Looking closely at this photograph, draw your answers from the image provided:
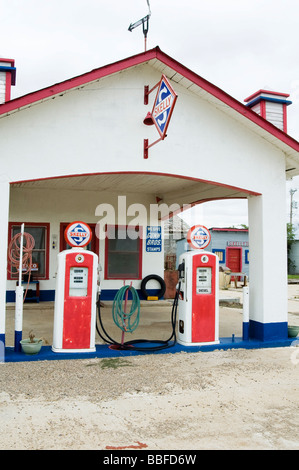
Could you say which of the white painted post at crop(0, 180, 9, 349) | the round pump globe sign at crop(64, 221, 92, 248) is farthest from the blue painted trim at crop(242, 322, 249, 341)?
the white painted post at crop(0, 180, 9, 349)

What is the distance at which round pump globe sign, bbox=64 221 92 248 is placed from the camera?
6578 mm

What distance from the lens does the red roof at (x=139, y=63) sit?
6.19 m

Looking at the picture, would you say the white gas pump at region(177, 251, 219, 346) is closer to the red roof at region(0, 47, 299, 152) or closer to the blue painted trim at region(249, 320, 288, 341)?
the blue painted trim at region(249, 320, 288, 341)

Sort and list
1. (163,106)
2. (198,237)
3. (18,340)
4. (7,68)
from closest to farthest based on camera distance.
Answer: (163,106) < (18,340) < (198,237) < (7,68)

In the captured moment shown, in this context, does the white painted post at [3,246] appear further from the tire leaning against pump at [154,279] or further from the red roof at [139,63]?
the tire leaning against pump at [154,279]

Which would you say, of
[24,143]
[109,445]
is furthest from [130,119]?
[109,445]

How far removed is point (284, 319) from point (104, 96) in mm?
4945

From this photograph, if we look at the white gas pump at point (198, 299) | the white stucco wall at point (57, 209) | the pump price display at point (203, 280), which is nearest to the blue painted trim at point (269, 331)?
the white gas pump at point (198, 299)

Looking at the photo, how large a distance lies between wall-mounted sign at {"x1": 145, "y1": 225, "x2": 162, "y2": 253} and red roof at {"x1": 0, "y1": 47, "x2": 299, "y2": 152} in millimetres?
5926

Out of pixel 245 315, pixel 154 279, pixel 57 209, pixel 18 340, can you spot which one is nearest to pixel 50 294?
pixel 57 209

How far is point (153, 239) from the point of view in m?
12.9

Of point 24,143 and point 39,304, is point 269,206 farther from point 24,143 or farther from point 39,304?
point 39,304

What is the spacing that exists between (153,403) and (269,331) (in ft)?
11.7

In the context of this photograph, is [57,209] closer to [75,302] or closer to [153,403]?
[75,302]
